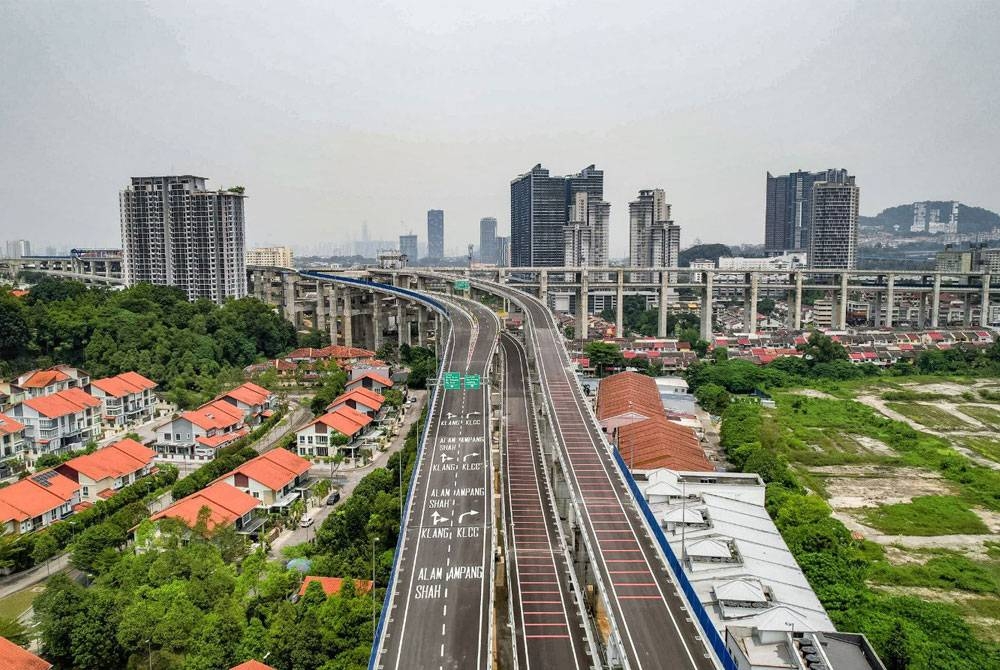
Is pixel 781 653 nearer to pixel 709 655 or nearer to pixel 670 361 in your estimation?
pixel 709 655

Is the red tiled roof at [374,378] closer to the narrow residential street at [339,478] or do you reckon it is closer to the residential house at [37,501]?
the narrow residential street at [339,478]

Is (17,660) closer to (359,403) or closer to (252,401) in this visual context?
(359,403)

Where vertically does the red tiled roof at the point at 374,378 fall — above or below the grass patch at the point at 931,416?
above

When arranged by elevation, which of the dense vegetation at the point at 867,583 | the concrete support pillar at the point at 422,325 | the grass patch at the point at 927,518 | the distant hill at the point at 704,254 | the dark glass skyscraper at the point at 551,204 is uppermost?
the dark glass skyscraper at the point at 551,204

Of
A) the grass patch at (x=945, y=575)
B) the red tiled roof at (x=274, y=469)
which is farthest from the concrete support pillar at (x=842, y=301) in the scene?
→ the red tiled roof at (x=274, y=469)

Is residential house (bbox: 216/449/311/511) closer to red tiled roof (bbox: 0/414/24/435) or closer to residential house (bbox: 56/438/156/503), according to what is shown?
residential house (bbox: 56/438/156/503)

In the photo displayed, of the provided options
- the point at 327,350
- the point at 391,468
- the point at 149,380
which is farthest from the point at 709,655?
the point at 327,350

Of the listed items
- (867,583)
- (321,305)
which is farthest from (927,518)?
(321,305)
